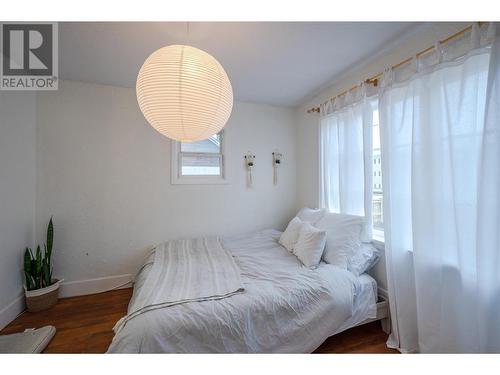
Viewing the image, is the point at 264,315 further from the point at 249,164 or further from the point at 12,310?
the point at 12,310

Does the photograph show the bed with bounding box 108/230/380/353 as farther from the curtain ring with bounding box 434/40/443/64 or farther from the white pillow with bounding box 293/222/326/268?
the curtain ring with bounding box 434/40/443/64

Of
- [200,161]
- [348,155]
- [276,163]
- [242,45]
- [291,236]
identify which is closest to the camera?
[242,45]

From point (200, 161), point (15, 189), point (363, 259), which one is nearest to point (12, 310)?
point (15, 189)

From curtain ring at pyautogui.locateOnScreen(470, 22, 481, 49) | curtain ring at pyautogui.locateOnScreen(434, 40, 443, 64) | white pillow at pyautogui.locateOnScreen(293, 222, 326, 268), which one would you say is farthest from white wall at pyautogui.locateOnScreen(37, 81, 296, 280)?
curtain ring at pyautogui.locateOnScreen(470, 22, 481, 49)

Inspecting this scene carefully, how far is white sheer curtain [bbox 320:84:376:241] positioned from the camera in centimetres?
183

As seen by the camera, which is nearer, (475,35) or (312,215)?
(475,35)

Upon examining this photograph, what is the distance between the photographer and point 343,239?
1812 millimetres

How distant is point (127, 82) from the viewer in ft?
7.50

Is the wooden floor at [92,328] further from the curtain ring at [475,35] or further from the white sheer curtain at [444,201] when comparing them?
the curtain ring at [475,35]

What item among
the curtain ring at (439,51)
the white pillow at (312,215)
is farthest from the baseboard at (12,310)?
the curtain ring at (439,51)

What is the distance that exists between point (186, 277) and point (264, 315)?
2.22ft

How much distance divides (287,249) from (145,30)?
2.36 metres

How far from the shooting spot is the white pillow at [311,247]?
1.76 metres

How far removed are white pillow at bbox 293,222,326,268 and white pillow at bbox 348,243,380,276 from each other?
274mm
